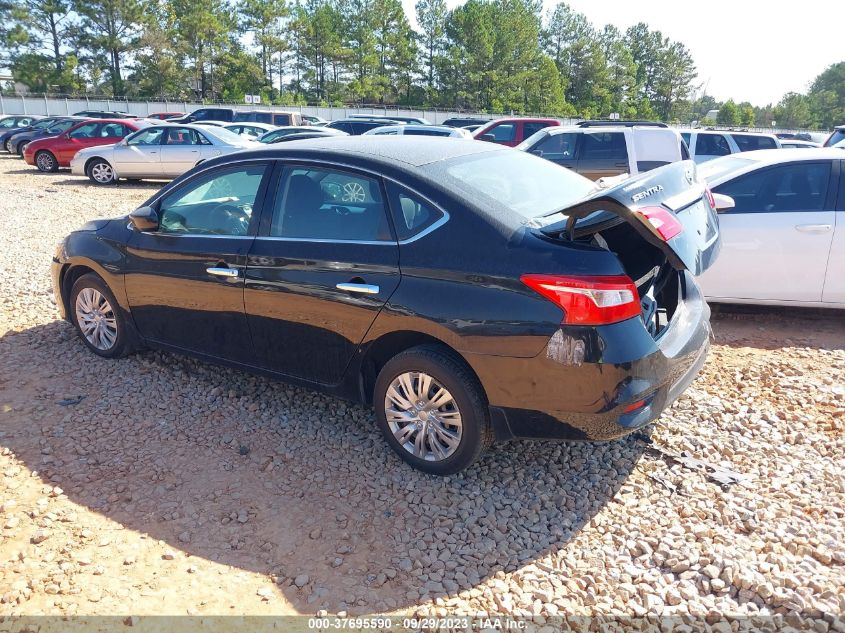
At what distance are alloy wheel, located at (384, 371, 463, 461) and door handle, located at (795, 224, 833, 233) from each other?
13.2 ft

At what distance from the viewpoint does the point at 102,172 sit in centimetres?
1656

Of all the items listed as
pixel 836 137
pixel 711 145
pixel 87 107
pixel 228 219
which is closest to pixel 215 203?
pixel 228 219

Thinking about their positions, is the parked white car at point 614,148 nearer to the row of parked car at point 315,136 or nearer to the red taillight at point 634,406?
the row of parked car at point 315,136

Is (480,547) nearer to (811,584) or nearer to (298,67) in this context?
(811,584)

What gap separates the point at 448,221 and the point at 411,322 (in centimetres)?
55

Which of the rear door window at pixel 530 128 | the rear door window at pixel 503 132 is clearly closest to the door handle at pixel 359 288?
the rear door window at pixel 503 132

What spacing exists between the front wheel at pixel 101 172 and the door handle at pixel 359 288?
49.5 feet

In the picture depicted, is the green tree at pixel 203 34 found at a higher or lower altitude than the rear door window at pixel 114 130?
higher

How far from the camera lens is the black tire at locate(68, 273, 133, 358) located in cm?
491

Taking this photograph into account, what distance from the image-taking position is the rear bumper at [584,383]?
303 cm

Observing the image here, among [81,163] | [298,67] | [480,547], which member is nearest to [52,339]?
[480,547]

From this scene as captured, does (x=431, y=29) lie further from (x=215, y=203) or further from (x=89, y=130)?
(x=215, y=203)

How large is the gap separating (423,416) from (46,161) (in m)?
19.8

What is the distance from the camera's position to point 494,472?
3654 millimetres
